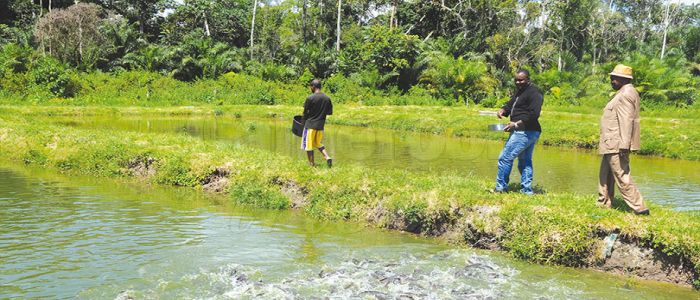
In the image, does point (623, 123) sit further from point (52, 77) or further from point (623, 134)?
point (52, 77)

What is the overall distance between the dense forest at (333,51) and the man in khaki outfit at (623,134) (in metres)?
27.0

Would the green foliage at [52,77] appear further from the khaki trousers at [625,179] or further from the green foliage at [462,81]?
the khaki trousers at [625,179]

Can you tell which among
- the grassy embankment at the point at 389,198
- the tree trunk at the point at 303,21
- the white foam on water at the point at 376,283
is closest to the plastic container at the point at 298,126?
the grassy embankment at the point at 389,198

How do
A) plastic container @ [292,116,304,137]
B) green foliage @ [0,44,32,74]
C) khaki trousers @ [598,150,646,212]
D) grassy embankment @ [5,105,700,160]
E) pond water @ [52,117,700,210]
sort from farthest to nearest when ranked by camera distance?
green foliage @ [0,44,32,74], grassy embankment @ [5,105,700,160], pond water @ [52,117,700,210], plastic container @ [292,116,304,137], khaki trousers @ [598,150,646,212]

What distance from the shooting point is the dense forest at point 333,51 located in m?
34.7

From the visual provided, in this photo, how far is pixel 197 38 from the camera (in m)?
45.2

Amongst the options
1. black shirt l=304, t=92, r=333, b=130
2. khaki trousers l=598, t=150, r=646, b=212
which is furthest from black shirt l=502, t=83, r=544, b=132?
black shirt l=304, t=92, r=333, b=130

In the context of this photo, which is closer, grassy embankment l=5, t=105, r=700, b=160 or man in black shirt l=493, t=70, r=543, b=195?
man in black shirt l=493, t=70, r=543, b=195

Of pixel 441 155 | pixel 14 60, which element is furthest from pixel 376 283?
pixel 14 60

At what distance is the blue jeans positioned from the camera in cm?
914

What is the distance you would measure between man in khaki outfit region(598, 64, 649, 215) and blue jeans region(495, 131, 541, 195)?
1.24m

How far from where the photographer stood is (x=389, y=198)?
31.6 ft

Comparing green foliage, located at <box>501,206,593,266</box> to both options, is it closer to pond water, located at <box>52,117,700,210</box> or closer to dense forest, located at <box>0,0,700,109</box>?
pond water, located at <box>52,117,700,210</box>

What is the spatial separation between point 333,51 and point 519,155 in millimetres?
35698
